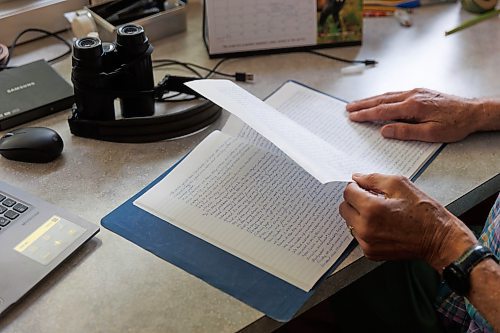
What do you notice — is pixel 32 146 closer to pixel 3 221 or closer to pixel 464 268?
pixel 3 221

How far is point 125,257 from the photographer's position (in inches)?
36.3

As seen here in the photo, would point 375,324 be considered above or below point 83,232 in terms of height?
below

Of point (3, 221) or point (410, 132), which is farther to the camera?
point (410, 132)

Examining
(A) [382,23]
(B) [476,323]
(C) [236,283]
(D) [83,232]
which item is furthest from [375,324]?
(A) [382,23]

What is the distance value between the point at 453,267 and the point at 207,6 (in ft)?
2.51

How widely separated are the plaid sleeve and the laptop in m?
0.61

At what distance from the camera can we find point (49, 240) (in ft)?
3.04

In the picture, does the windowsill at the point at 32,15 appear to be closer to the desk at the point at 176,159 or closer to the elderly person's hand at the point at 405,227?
the desk at the point at 176,159

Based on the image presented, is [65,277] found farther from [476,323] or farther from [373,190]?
[476,323]

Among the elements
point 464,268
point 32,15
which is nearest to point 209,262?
point 464,268

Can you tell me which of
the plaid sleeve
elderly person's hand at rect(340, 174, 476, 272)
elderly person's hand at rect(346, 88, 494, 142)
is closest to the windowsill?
elderly person's hand at rect(346, 88, 494, 142)

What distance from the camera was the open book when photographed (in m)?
0.94

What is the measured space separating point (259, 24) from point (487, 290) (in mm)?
769

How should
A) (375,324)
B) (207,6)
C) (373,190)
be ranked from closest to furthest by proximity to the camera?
(373,190), (375,324), (207,6)
